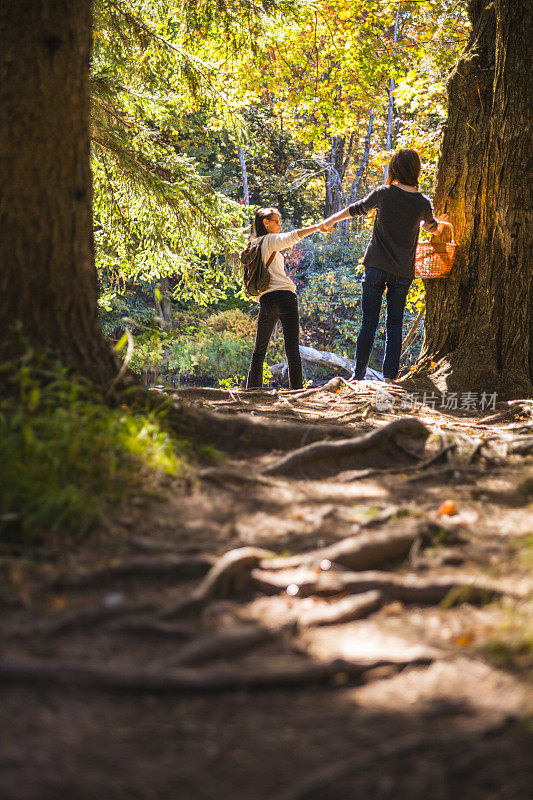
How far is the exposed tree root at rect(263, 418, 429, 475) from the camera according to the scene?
3.88m

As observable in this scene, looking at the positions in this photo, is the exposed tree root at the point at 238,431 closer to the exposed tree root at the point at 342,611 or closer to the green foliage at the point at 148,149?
the exposed tree root at the point at 342,611

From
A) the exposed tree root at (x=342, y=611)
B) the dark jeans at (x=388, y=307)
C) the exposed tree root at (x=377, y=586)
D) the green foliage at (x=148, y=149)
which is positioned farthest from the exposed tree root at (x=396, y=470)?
the green foliage at (x=148, y=149)

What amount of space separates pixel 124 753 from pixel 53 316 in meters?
2.60

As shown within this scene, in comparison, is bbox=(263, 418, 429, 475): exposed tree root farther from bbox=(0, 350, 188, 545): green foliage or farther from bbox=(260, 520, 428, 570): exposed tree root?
bbox=(260, 520, 428, 570): exposed tree root

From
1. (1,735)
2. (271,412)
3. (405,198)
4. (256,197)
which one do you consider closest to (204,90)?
(405,198)

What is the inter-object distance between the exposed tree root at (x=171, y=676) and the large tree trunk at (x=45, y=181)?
2.05 meters

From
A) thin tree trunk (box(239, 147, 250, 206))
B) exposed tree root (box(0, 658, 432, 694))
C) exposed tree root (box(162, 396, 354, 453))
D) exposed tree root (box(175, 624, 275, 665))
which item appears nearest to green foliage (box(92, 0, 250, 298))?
exposed tree root (box(162, 396, 354, 453))

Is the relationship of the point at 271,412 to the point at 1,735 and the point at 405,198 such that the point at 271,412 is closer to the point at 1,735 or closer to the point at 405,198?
the point at 405,198

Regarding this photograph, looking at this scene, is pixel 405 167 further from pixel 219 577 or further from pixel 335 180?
pixel 335 180

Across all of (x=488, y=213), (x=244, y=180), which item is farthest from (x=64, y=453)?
(x=244, y=180)

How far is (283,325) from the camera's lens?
273 inches

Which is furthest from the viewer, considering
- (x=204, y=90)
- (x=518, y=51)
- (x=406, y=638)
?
(x=204, y=90)

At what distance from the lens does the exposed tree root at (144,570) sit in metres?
2.40

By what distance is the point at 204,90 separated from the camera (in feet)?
25.8
